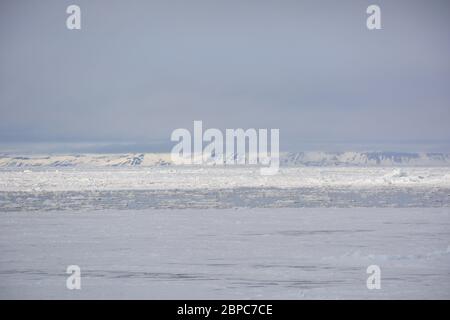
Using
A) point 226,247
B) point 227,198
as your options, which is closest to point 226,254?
point 226,247

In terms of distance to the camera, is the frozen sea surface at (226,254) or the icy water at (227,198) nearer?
the frozen sea surface at (226,254)

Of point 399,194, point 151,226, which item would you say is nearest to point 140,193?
point 399,194

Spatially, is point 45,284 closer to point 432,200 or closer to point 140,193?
point 432,200

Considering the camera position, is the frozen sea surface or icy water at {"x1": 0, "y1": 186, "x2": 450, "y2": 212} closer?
the frozen sea surface

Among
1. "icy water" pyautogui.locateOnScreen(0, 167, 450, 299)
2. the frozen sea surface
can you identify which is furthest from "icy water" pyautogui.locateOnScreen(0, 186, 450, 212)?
the frozen sea surface

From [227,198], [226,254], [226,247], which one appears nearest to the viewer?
[226,254]

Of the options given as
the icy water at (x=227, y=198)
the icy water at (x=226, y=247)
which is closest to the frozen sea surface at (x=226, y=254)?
the icy water at (x=226, y=247)

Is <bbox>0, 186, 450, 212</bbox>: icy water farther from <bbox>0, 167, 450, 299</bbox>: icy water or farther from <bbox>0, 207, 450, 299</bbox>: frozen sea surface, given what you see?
<bbox>0, 207, 450, 299</bbox>: frozen sea surface

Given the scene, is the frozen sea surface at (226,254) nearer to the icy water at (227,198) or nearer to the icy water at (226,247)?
the icy water at (226,247)

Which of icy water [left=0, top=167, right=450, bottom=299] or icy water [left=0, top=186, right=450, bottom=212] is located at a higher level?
icy water [left=0, top=167, right=450, bottom=299]

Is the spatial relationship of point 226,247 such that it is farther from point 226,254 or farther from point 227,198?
point 227,198
